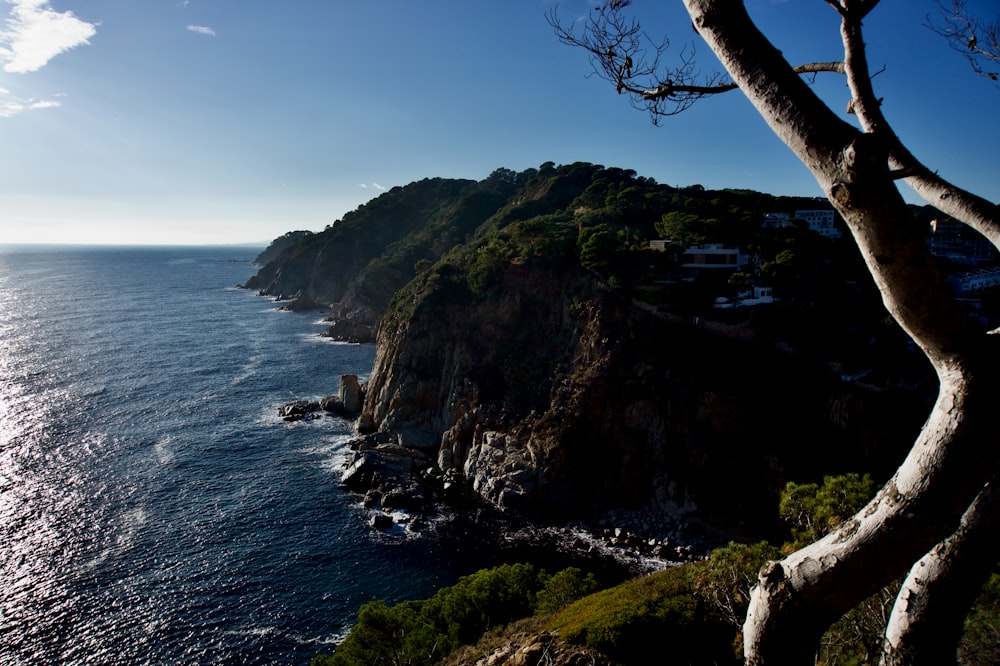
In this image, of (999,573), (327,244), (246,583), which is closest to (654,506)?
(246,583)

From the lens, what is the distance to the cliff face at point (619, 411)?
108 ft

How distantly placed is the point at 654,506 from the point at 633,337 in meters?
11.4

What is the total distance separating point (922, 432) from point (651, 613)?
46.0 feet

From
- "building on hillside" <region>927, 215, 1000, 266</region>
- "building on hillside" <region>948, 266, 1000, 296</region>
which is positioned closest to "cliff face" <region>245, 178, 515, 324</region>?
"building on hillside" <region>927, 215, 1000, 266</region>

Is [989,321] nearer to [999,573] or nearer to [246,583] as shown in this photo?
[999,573]

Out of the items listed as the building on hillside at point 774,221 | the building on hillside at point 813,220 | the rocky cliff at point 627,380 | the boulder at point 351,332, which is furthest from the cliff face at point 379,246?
the building on hillside at point 813,220

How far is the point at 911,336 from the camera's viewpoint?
3053 millimetres

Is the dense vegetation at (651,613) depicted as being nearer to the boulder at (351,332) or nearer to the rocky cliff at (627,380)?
the rocky cliff at (627,380)

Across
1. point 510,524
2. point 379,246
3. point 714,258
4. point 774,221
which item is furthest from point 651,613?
point 379,246

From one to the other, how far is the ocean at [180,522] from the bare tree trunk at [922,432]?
24306mm

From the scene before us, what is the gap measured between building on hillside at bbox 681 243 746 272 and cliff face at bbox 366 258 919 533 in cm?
1012

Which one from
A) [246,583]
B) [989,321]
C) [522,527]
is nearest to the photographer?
[246,583]

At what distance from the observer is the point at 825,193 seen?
3.01 m

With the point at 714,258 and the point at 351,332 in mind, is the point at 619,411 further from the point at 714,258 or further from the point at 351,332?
the point at 351,332
